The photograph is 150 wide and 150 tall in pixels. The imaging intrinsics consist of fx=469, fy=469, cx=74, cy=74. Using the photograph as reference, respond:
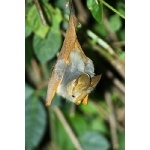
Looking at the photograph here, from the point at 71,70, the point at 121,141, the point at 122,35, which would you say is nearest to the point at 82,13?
the point at 122,35

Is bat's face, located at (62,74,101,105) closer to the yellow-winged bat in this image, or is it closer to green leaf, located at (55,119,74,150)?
the yellow-winged bat

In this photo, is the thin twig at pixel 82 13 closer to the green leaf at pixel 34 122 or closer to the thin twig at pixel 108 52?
the thin twig at pixel 108 52

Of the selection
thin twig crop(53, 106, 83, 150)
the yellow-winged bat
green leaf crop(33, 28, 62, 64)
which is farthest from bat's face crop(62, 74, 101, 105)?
thin twig crop(53, 106, 83, 150)

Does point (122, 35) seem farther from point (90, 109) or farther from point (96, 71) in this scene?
point (90, 109)
